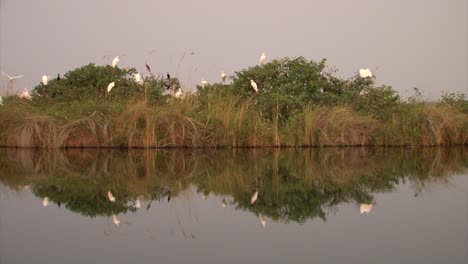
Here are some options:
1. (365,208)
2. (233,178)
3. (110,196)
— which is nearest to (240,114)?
(233,178)

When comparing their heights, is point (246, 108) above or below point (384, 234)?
above

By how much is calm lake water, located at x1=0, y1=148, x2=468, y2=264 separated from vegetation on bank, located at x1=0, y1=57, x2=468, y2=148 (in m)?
4.16

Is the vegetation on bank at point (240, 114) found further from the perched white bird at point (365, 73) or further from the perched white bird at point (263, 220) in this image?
the perched white bird at point (263, 220)

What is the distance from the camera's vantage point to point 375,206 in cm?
482

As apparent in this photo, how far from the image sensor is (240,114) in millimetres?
12508

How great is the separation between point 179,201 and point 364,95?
11054 millimetres

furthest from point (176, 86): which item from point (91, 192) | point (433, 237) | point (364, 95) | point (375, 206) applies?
point (433, 237)

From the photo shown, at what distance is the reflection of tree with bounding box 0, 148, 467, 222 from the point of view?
16.6 ft

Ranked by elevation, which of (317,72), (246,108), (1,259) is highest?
(317,72)

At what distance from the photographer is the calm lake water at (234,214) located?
330 centimetres

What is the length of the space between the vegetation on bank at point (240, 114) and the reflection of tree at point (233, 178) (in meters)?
2.16

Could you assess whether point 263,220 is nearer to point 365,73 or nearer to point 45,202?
point 45,202

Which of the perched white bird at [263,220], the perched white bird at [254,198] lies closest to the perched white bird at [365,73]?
the perched white bird at [254,198]

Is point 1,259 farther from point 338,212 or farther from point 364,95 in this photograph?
point 364,95
